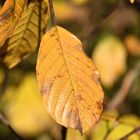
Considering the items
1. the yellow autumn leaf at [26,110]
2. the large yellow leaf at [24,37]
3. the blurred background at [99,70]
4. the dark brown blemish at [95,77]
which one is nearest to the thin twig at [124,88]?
the blurred background at [99,70]

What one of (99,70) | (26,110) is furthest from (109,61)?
(26,110)

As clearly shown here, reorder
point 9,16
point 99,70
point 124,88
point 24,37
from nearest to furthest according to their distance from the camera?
point 9,16 → point 24,37 → point 99,70 → point 124,88

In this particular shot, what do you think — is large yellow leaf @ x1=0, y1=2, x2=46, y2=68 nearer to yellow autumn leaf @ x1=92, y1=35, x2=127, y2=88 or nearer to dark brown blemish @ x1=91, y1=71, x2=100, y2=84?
dark brown blemish @ x1=91, y1=71, x2=100, y2=84

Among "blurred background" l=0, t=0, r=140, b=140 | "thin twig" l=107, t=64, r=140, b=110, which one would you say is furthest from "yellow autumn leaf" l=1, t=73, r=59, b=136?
"thin twig" l=107, t=64, r=140, b=110

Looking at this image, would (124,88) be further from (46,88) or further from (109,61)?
(46,88)

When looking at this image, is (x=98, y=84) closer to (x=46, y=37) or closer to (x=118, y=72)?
(x=46, y=37)

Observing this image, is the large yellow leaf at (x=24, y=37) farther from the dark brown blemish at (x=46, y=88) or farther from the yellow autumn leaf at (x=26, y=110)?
the yellow autumn leaf at (x=26, y=110)

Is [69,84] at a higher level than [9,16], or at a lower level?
lower
